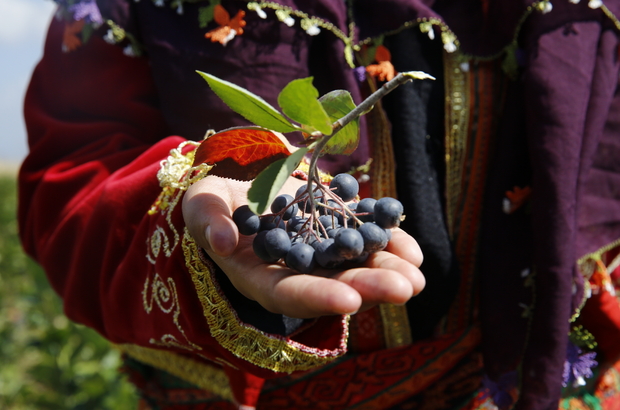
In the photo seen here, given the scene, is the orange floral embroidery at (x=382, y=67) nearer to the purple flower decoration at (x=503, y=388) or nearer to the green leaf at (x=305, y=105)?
the green leaf at (x=305, y=105)

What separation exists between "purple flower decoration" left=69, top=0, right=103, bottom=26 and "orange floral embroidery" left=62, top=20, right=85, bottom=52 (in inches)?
1.8

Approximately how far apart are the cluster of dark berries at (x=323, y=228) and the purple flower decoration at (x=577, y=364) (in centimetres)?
85

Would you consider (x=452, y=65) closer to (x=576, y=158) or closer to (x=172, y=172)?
(x=576, y=158)

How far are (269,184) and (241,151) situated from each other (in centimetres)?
13

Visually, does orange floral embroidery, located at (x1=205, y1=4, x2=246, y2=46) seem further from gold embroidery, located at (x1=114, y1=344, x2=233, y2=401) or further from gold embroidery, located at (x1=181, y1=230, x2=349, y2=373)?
gold embroidery, located at (x1=114, y1=344, x2=233, y2=401)

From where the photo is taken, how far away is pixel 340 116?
789 mm

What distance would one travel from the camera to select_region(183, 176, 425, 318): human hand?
0.71 meters

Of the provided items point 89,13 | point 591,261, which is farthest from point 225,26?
point 591,261

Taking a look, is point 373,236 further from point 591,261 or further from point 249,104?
point 591,261

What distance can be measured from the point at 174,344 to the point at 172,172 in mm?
362

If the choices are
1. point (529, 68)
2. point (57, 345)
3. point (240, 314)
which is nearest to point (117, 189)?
point (240, 314)

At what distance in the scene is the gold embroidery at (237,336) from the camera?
933 mm

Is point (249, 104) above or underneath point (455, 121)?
above

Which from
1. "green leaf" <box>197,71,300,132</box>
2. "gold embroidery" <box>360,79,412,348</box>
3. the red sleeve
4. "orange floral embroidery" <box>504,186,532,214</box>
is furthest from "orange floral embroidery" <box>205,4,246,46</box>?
"orange floral embroidery" <box>504,186,532,214</box>
